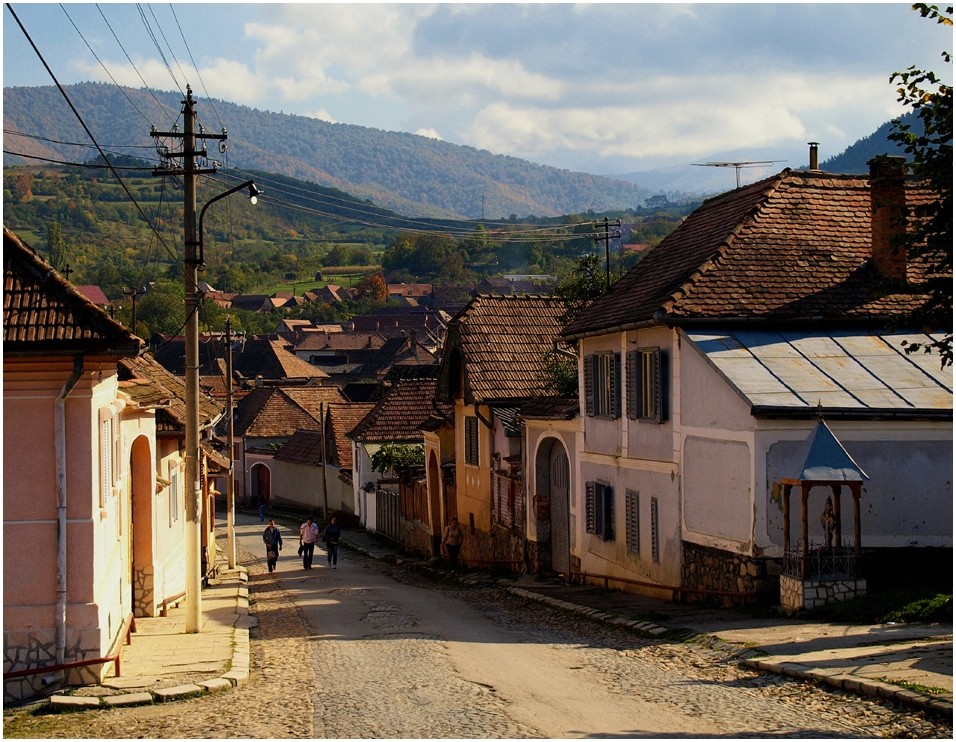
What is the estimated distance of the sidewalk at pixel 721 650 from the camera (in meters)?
12.6

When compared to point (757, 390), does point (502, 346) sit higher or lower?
higher

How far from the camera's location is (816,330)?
2125cm

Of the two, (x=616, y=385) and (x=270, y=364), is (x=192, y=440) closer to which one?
(x=616, y=385)

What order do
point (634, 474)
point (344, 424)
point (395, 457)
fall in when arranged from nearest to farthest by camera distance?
point (634, 474), point (395, 457), point (344, 424)

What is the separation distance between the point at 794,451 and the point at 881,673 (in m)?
6.11

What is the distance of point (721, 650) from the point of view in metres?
15.8

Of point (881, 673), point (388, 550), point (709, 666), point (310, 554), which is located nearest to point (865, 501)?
point (709, 666)

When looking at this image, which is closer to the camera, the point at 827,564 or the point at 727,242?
the point at 827,564

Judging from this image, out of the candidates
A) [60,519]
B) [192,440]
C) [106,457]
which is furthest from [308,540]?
[60,519]

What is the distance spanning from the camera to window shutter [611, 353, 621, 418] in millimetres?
24688

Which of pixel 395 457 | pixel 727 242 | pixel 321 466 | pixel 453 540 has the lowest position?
pixel 453 540

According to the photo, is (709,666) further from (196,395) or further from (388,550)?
(388,550)

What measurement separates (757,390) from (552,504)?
39.1 feet

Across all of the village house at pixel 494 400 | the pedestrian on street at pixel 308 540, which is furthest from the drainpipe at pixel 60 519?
the pedestrian on street at pixel 308 540
